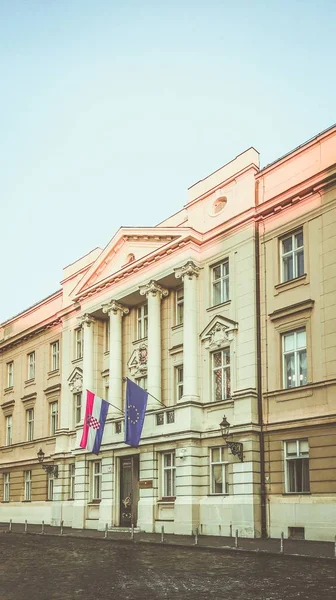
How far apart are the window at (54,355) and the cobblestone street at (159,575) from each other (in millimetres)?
20797

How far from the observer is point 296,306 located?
28.3 metres

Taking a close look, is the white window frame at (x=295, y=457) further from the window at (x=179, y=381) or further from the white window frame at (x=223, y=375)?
the window at (x=179, y=381)

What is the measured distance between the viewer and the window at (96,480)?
3784 centimetres

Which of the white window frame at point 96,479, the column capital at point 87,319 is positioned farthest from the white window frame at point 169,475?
the column capital at point 87,319

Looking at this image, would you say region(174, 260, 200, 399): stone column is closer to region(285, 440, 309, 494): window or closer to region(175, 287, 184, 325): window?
region(175, 287, 184, 325): window

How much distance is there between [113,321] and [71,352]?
5.73 m

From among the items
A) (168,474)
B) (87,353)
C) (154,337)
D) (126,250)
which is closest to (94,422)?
(168,474)

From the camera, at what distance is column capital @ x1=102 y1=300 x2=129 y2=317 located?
37.9 m

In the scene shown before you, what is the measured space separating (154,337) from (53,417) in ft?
43.3

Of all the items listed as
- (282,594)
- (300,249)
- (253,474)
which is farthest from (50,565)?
(300,249)

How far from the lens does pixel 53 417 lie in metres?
44.9

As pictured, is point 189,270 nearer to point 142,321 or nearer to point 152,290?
point 152,290

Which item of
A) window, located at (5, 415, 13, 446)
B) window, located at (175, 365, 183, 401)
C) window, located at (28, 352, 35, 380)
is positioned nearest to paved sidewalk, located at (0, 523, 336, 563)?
window, located at (175, 365, 183, 401)

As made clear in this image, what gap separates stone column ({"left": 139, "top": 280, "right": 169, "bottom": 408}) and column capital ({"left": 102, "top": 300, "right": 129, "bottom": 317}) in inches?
108
